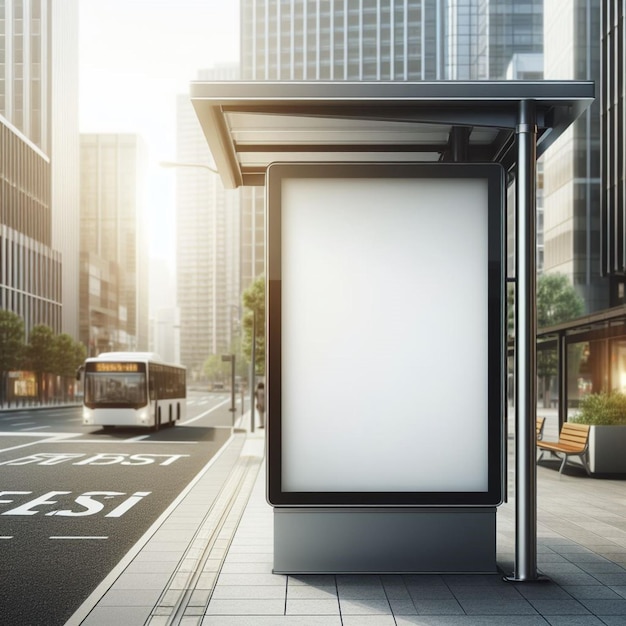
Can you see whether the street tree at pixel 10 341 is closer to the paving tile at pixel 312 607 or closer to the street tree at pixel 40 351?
the street tree at pixel 40 351

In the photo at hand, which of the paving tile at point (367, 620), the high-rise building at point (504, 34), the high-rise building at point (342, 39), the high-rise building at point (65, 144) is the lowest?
the paving tile at point (367, 620)

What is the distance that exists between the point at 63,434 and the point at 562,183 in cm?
5047

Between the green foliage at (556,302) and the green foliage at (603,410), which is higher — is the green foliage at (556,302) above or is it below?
above

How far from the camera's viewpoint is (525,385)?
611 centimetres

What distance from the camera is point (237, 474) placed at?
46.0 ft

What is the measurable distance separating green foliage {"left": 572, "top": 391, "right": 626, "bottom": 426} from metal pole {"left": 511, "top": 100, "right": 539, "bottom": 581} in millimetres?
8336

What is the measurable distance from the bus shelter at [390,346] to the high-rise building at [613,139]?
1026 inches

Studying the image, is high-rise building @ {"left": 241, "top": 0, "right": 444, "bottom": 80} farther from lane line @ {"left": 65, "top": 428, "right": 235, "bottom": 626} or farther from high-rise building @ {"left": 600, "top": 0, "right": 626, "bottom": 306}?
lane line @ {"left": 65, "top": 428, "right": 235, "bottom": 626}

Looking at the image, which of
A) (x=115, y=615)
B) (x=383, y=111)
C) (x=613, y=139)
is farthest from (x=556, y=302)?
(x=115, y=615)

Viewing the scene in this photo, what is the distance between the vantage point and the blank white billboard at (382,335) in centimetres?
639

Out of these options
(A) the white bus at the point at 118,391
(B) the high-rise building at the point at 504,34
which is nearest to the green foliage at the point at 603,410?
(A) the white bus at the point at 118,391

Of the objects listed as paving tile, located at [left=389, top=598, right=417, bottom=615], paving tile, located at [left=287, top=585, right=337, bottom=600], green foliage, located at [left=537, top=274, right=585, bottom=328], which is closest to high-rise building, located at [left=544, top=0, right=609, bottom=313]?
green foliage, located at [left=537, top=274, right=585, bottom=328]

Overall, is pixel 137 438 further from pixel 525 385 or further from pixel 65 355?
pixel 65 355

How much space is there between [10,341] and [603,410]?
5243cm
